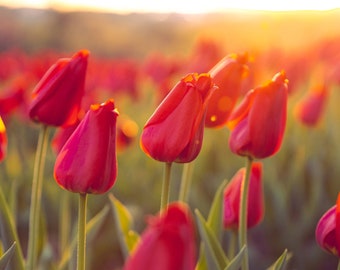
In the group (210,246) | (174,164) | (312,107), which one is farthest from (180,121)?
(174,164)

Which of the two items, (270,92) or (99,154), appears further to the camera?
(270,92)

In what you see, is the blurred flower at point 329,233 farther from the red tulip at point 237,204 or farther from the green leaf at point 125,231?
the green leaf at point 125,231

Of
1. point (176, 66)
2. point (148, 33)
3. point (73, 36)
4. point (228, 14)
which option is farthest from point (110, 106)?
point (228, 14)

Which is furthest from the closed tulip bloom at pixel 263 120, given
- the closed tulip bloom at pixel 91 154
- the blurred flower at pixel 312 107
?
the blurred flower at pixel 312 107

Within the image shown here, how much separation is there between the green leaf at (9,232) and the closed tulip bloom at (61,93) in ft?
0.55

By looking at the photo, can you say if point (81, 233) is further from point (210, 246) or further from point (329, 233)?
point (329, 233)

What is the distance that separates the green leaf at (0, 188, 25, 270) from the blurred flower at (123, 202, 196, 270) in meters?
0.66

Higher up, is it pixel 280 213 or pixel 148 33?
pixel 148 33

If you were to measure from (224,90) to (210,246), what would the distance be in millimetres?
277

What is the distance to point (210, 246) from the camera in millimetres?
1130

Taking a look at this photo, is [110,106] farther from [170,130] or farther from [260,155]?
[260,155]

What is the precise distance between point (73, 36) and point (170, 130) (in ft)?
54.9

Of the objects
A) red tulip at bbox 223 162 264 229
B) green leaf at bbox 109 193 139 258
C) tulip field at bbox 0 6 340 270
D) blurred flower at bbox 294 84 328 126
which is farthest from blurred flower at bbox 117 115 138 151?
red tulip at bbox 223 162 264 229

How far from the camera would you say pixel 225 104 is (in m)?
1.23
